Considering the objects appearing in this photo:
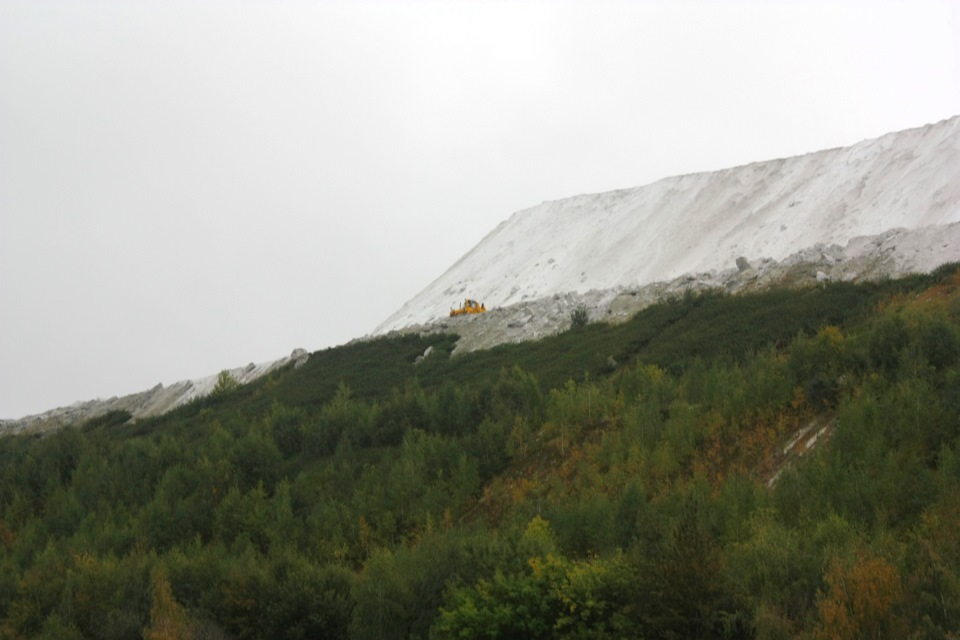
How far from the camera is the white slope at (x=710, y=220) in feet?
140

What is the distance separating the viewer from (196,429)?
114 ft

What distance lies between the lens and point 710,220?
173 ft

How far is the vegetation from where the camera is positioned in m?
11.4

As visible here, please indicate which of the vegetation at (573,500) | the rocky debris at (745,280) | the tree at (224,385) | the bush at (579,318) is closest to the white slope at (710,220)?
the rocky debris at (745,280)

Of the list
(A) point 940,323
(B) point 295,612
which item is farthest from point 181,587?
(A) point 940,323

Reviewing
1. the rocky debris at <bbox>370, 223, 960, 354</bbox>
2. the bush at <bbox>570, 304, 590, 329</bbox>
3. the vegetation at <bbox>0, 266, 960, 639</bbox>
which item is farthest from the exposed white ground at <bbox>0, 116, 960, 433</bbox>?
the vegetation at <bbox>0, 266, 960, 639</bbox>

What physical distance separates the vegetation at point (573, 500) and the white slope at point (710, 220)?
1383cm

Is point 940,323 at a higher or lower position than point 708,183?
lower

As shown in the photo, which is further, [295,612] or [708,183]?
[708,183]

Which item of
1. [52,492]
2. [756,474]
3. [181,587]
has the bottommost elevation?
[756,474]

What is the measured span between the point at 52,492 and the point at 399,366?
41.5 feet

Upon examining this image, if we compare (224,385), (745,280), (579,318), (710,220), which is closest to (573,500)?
(745,280)

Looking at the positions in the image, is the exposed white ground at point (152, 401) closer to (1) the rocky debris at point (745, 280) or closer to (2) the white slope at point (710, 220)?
(1) the rocky debris at point (745, 280)

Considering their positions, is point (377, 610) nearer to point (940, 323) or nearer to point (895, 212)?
point (940, 323)
